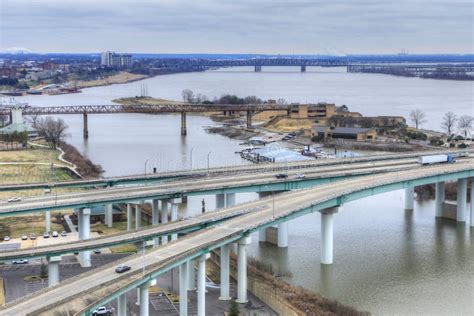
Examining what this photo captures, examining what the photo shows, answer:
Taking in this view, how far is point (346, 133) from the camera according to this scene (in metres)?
49.6

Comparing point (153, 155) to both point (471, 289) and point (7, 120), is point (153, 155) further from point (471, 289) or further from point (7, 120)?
point (471, 289)

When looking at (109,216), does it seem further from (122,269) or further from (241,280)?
(122,269)

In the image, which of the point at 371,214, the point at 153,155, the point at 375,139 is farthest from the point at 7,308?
the point at 375,139

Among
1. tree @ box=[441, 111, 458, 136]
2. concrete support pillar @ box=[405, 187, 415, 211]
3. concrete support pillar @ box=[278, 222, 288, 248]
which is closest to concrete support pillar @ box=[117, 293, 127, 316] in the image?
concrete support pillar @ box=[278, 222, 288, 248]

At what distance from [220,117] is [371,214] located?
41165 millimetres

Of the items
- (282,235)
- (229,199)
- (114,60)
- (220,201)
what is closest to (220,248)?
(282,235)

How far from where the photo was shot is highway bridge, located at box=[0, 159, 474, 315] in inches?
532

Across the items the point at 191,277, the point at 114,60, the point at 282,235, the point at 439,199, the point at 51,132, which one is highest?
the point at 114,60

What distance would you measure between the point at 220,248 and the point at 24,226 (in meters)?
8.64

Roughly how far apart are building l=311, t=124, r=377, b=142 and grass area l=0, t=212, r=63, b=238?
2677 cm

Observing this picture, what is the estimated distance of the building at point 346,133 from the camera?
49.2m

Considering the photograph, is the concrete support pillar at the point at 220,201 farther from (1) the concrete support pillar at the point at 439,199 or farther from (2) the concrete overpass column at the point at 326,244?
(1) the concrete support pillar at the point at 439,199

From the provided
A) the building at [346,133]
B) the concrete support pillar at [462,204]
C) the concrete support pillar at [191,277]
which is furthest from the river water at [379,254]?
the building at [346,133]

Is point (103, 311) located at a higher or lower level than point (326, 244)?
lower
